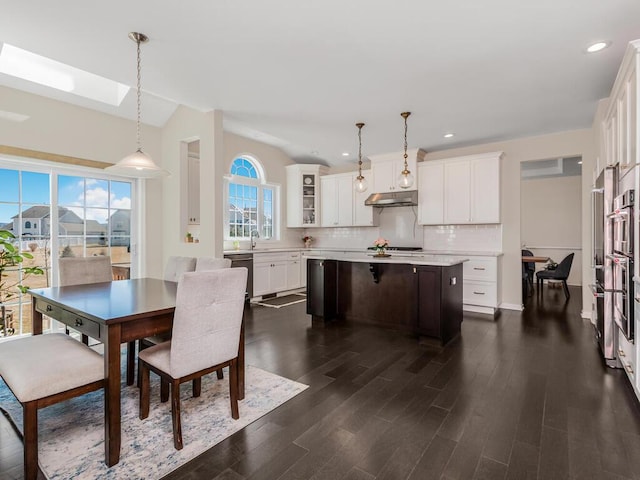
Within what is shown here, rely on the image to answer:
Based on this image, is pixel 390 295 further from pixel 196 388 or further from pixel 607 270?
pixel 196 388

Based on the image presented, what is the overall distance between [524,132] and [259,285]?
15.4 feet

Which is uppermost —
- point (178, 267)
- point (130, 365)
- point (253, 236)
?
point (253, 236)

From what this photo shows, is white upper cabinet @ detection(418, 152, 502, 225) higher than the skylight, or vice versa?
the skylight

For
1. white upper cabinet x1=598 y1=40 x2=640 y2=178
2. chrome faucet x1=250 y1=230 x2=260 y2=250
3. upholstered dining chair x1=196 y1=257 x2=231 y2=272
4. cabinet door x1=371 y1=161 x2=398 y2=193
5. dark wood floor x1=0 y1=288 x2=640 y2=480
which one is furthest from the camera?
chrome faucet x1=250 y1=230 x2=260 y2=250

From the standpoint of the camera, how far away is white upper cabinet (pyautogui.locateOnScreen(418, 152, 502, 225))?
5059 mm

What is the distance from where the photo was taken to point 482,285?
195 inches

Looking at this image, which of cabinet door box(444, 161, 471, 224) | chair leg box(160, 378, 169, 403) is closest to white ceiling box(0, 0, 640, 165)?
cabinet door box(444, 161, 471, 224)

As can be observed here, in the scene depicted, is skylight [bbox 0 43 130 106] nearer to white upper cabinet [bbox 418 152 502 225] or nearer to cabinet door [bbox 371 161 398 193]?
cabinet door [bbox 371 161 398 193]

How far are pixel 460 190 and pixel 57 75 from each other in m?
5.51

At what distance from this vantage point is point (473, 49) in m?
2.74

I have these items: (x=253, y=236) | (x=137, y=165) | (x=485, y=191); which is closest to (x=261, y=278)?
(x=253, y=236)

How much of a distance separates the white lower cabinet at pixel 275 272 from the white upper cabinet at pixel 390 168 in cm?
204

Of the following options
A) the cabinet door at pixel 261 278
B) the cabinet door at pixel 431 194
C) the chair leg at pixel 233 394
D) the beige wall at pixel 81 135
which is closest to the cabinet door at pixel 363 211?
the cabinet door at pixel 431 194

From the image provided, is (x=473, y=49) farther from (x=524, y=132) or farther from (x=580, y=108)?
(x=524, y=132)
